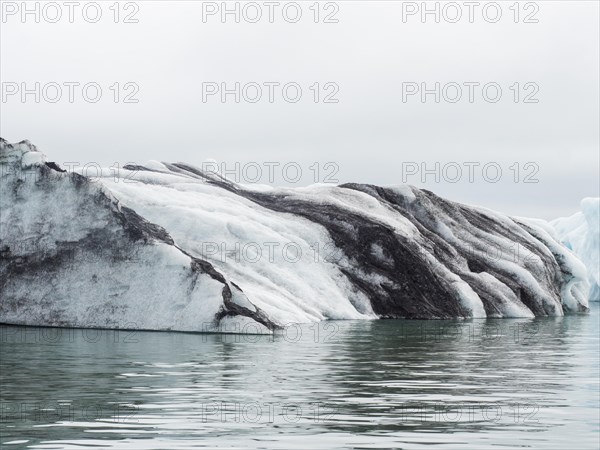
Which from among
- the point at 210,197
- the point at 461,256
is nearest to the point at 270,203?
the point at 210,197

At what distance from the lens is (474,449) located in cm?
1491

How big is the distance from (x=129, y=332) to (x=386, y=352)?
35.1ft

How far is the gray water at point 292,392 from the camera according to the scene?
15.8 metres

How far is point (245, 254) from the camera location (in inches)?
1982

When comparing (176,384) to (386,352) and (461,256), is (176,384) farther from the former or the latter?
(461,256)

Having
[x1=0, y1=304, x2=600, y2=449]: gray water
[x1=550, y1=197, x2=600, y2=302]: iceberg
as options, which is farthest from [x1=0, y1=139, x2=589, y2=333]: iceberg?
[x1=550, y1=197, x2=600, y2=302]: iceberg

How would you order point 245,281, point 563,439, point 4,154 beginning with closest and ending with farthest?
point 563,439 → point 4,154 → point 245,281

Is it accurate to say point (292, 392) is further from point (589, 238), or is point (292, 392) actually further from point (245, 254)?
point (589, 238)

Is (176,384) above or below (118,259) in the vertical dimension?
below

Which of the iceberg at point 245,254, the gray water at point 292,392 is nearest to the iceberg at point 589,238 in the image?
the iceberg at point 245,254

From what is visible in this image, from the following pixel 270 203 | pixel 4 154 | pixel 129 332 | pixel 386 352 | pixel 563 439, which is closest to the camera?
pixel 563 439

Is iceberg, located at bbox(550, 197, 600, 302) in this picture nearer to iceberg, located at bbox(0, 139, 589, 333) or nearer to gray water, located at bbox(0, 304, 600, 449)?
iceberg, located at bbox(0, 139, 589, 333)

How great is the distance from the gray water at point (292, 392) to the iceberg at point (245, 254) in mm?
3741

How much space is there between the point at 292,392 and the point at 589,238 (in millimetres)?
91516
